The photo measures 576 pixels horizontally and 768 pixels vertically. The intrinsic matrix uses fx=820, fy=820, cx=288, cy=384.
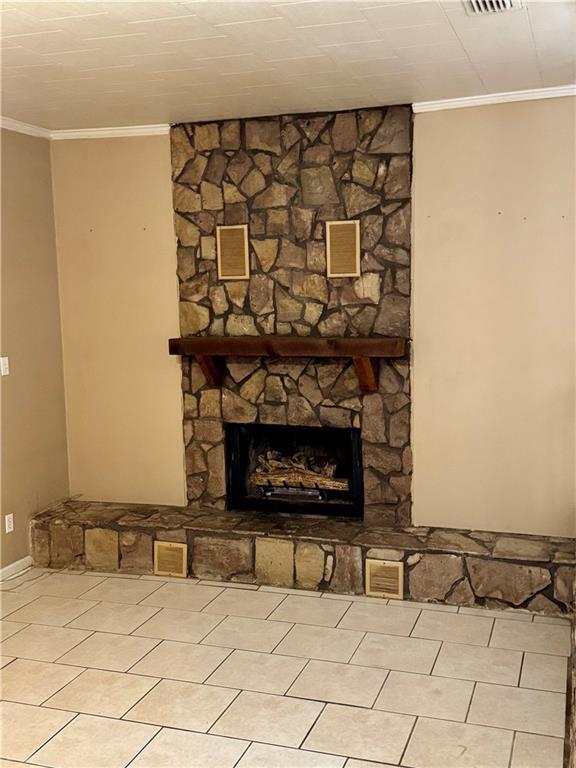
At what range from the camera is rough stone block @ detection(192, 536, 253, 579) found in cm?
472

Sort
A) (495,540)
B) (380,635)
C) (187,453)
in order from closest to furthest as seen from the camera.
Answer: (380,635) → (495,540) → (187,453)

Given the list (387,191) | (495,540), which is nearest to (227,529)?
(495,540)

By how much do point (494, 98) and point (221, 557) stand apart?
2949mm

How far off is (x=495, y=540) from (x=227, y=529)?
153 cm

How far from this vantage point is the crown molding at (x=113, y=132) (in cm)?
499

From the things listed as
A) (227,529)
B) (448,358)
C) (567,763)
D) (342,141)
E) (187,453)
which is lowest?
(567,763)

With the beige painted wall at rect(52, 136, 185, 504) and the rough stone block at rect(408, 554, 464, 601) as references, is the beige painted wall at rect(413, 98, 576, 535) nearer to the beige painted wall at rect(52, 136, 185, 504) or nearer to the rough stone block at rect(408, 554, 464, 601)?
the rough stone block at rect(408, 554, 464, 601)

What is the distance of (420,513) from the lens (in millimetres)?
4766

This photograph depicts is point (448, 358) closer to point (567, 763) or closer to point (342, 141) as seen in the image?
point (342, 141)

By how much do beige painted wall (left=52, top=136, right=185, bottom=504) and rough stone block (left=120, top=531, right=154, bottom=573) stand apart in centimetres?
44

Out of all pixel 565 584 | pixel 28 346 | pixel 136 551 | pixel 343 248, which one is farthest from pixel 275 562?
pixel 28 346

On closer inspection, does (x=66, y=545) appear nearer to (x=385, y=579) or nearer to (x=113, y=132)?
(x=385, y=579)

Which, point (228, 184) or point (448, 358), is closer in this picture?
point (448, 358)

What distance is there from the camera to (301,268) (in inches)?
191
